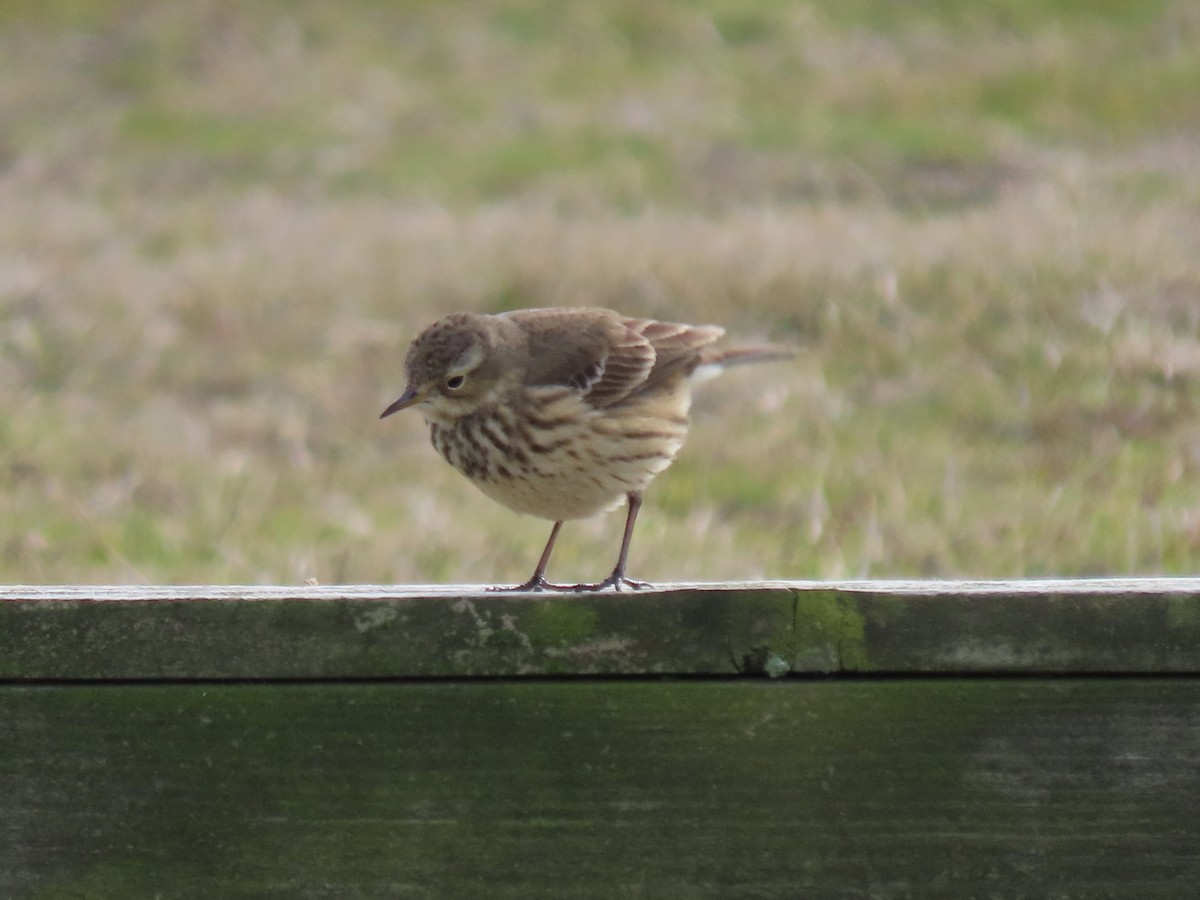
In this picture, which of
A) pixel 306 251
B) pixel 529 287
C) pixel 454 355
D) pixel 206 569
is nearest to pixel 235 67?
pixel 306 251

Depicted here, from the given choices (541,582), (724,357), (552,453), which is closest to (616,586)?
(541,582)

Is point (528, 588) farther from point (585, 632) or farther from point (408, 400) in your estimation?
point (408, 400)

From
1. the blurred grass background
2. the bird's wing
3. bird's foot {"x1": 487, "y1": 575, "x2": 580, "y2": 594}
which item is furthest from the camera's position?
the blurred grass background

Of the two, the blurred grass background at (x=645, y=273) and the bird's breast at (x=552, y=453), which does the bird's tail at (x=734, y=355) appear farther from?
the bird's breast at (x=552, y=453)

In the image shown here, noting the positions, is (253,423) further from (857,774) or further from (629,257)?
(857,774)

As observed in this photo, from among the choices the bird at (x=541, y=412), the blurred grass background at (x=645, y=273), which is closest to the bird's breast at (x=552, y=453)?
the bird at (x=541, y=412)

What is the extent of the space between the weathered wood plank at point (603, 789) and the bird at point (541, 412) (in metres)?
2.11

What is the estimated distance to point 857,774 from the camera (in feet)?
6.68

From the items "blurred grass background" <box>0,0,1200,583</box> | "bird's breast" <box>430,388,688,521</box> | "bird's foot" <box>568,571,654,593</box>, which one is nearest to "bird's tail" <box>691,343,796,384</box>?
"blurred grass background" <box>0,0,1200,583</box>

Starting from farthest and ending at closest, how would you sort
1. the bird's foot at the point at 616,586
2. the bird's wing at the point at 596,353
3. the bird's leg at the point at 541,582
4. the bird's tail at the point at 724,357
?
the bird's tail at the point at 724,357 < the bird's wing at the point at 596,353 < the bird's leg at the point at 541,582 < the bird's foot at the point at 616,586

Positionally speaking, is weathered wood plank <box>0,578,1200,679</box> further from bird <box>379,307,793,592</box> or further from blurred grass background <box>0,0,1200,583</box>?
blurred grass background <box>0,0,1200,583</box>

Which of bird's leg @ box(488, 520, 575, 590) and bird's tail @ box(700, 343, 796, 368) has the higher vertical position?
bird's leg @ box(488, 520, 575, 590)

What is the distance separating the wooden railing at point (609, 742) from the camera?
202 centimetres

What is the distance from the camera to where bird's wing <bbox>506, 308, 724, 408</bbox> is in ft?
15.5
